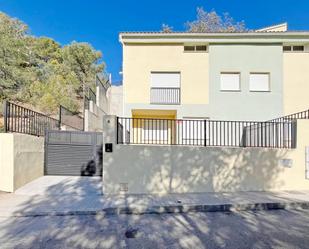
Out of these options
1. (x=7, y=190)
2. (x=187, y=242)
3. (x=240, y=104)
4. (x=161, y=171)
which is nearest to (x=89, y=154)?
(x=7, y=190)

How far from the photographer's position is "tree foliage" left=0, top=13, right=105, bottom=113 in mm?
19375

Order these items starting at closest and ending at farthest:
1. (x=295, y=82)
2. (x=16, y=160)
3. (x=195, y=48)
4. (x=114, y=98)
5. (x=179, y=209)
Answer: (x=179, y=209) → (x=16, y=160) → (x=295, y=82) → (x=195, y=48) → (x=114, y=98)

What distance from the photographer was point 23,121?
8742 mm

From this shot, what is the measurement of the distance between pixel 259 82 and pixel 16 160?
1326 cm

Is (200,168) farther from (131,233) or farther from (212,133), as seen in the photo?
(131,233)

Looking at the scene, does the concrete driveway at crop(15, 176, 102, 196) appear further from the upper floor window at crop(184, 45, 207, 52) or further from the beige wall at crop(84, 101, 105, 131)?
the upper floor window at crop(184, 45, 207, 52)

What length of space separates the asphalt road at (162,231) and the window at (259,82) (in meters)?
9.24

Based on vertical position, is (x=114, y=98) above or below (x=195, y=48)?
below

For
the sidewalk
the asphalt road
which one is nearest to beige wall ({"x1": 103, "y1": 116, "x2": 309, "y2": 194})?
the sidewalk

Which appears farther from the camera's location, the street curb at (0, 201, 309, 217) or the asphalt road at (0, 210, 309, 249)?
the street curb at (0, 201, 309, 217)

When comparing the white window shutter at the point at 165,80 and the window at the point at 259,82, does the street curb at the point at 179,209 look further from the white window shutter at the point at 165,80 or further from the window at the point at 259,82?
the white window shutter at the point at 165,80

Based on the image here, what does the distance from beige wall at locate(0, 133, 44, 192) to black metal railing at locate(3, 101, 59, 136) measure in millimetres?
454

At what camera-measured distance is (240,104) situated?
13234 mm

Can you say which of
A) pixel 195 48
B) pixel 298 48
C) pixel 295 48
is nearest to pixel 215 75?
pixel 195 48
